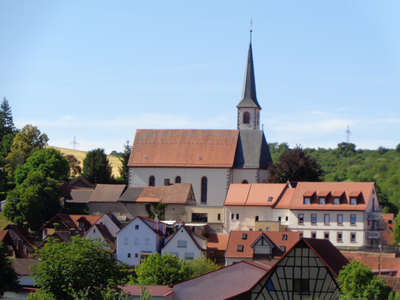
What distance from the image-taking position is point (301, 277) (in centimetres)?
3181

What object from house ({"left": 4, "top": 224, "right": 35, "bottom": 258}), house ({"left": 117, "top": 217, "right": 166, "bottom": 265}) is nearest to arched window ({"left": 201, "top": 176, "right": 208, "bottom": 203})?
house ({"left": 117, "top": 217, "right": 166, "bottom": 265})

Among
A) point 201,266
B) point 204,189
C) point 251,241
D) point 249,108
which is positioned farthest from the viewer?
point 249,108

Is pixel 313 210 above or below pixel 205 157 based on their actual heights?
below

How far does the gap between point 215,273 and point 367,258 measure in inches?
627

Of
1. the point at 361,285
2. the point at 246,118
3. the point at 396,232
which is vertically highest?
the point at 246,118

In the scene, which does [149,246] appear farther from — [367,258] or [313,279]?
[313,279]

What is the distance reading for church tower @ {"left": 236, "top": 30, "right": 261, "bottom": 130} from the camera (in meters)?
74.1

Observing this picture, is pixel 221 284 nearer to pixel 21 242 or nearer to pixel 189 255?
pixel 189 255

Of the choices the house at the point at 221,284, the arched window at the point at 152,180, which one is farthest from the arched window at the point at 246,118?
the house at the point at 221,284

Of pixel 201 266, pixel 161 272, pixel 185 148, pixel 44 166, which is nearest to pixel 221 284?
pixel 161 272

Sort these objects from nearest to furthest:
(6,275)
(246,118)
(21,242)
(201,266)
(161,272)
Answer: (6,275)
(161,272)
(201,266)
(21,242)
(246,118)

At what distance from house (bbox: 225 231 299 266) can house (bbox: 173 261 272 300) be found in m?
11.9

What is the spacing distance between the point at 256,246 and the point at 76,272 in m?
19.9

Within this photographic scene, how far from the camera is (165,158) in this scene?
70.7 meters
